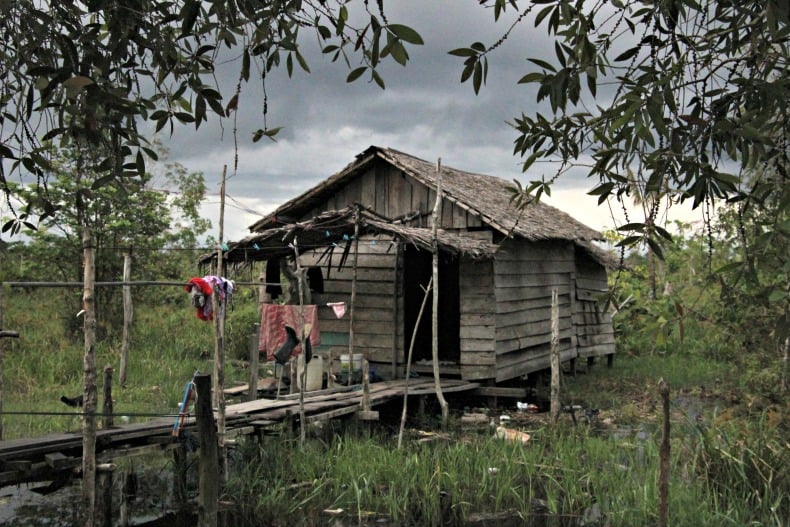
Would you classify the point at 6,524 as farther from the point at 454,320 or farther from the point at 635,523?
the point at 454,320

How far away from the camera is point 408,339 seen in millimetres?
14961

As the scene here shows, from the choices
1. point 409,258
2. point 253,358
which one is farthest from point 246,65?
point 409,258

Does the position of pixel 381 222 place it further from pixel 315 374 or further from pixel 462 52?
pixel 462 52

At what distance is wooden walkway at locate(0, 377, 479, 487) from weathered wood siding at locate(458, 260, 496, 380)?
1.91 metres

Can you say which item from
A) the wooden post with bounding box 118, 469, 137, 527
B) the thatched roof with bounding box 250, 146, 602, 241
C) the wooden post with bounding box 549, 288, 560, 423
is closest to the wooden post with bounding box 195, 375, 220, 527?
the wooden post with bounding box 118, 469, 137, 527

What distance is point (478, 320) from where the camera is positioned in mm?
12688

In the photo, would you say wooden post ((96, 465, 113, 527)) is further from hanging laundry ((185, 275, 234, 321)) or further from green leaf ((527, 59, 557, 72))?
green leaf ((527, 59, 557, 72))

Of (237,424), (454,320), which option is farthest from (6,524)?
(454,320)

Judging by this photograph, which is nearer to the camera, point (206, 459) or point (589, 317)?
point (206, 459)

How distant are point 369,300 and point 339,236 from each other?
5.91 feet

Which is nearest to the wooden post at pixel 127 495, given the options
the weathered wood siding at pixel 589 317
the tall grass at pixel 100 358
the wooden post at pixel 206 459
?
the tall grass at pixel 100 358

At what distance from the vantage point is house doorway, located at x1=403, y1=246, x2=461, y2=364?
49.8ft

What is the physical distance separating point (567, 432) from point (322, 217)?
4.62 meters

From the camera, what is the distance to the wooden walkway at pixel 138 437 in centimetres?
667
